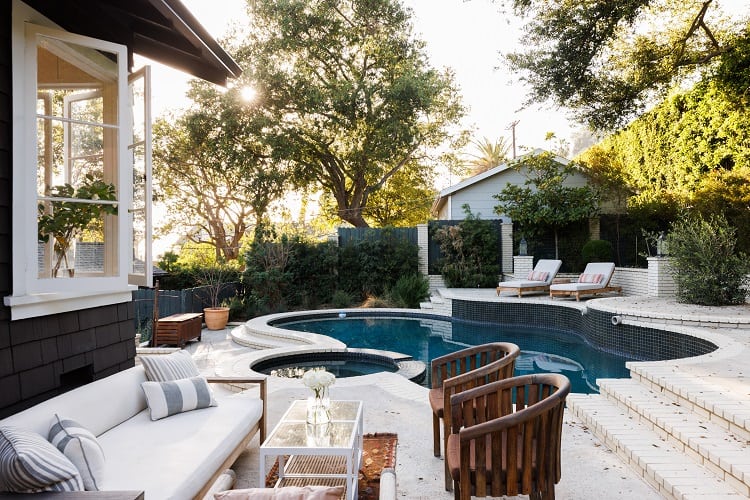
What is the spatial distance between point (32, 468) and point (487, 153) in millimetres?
30151

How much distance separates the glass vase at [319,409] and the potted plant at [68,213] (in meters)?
1.84

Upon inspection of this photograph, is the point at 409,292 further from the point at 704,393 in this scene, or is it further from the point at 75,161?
the point at 75,161

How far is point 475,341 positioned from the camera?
908cm

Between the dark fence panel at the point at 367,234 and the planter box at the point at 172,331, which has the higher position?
the dark fence panel at the point at 367,234

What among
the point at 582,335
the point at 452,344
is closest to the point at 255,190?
the point at 452,344

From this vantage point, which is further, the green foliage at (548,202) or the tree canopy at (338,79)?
the tree canopy at (338,79)

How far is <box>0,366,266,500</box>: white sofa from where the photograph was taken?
7.82 ft

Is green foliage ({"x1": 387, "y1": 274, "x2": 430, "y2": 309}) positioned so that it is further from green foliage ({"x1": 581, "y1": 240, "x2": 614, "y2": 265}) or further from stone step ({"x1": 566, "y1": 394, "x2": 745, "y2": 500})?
stone step ({"x1": 566, "y1": 394, "x2": 745, "y2": 500})

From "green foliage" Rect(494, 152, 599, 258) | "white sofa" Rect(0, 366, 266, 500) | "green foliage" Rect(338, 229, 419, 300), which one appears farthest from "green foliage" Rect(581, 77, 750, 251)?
"white sofa" Rect(0, 366, 266, 500)

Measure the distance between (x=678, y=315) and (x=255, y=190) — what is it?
44.4 ft

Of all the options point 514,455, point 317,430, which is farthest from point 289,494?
point 317,430

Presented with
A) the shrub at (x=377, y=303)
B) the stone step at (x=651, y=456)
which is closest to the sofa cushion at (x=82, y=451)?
the stone step at (x=651, y=456)

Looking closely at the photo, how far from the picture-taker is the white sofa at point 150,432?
7.82 ft

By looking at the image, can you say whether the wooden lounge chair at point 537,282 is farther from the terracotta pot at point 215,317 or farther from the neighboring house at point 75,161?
the neighboring house at point 75,161
